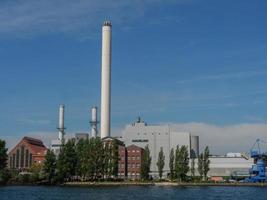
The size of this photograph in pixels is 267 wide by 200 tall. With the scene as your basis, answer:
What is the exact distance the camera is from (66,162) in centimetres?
13738

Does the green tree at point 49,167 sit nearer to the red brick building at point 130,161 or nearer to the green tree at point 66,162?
the green tree at point 66,162

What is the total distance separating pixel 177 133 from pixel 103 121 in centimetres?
4149

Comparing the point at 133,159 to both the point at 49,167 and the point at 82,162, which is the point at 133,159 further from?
the point at 49,167

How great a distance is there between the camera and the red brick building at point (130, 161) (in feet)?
591

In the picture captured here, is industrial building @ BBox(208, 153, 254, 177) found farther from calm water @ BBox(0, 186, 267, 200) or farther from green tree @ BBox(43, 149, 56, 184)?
calm water @ BBox(0, 186, 267, 200)

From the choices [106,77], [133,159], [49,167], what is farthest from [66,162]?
[133,159]

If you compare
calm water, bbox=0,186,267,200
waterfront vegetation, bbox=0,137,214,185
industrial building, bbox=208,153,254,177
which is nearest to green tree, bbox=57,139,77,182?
waterfront vegetation, bbox=0,137,214,185

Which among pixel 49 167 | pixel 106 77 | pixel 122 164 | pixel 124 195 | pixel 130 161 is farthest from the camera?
pixel 130 161

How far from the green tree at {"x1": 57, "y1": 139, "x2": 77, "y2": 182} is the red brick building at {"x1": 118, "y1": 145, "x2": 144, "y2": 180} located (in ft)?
139

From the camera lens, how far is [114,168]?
138625 mm

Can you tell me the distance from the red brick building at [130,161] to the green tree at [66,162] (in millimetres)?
42353

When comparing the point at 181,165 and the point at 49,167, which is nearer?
the point at 49,167

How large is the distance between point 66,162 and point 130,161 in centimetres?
4870

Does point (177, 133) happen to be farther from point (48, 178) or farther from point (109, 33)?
point (48, 178)
